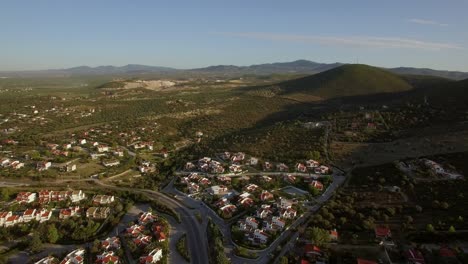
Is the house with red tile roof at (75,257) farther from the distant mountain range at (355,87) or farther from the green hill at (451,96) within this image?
the distant mountain range at (355,87)

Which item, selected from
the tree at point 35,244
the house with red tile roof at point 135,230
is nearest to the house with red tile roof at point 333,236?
the house with red tile roof at point 135,230

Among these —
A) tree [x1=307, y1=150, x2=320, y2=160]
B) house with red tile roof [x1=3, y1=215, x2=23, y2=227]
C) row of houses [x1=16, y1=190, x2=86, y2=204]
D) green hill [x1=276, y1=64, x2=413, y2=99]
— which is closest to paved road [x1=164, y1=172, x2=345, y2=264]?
tree [x1=307, y1=150, x2=320, y2=160]

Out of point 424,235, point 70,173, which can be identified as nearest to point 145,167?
point 70,173

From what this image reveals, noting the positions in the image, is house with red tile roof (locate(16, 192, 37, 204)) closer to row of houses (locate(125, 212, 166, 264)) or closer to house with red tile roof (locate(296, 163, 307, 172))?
row of houses (locate(125, 212, 166, 264))

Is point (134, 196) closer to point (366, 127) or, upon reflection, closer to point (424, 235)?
point (424, 235)

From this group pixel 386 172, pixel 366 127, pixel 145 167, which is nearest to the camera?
pixel 386 172

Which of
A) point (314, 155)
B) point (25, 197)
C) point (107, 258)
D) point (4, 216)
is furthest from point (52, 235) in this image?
point (314, 155)

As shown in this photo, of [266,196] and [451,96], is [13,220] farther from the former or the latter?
[451,96]
